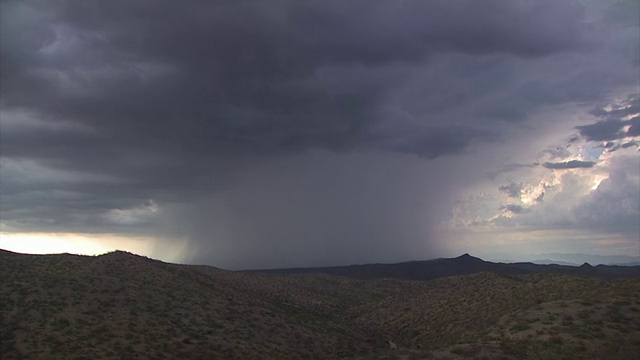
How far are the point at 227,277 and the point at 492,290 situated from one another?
2162 inches

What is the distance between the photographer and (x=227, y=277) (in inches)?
4166

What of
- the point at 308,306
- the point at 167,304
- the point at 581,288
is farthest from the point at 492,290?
the point at 167,304

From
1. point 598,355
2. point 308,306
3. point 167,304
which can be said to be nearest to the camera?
point 598,355

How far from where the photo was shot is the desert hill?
40.5 meters

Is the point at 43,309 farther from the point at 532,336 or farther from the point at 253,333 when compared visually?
the point at 532,336

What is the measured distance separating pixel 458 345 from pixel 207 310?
109ft

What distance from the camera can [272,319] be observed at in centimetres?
6262

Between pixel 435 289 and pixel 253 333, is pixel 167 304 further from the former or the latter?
pixel 435 289

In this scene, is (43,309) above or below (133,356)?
above

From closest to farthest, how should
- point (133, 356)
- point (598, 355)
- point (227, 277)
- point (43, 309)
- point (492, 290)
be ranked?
point (598, 355), point (133, 356), point (43, 309), point (492, 290), point (227, 277)

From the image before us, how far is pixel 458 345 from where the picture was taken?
38.8 metres

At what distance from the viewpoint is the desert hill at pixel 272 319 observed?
40.5 m

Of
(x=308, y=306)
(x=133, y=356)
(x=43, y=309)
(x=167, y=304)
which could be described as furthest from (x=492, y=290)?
(x=43, y=309)

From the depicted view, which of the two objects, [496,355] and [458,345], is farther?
[458,345]
